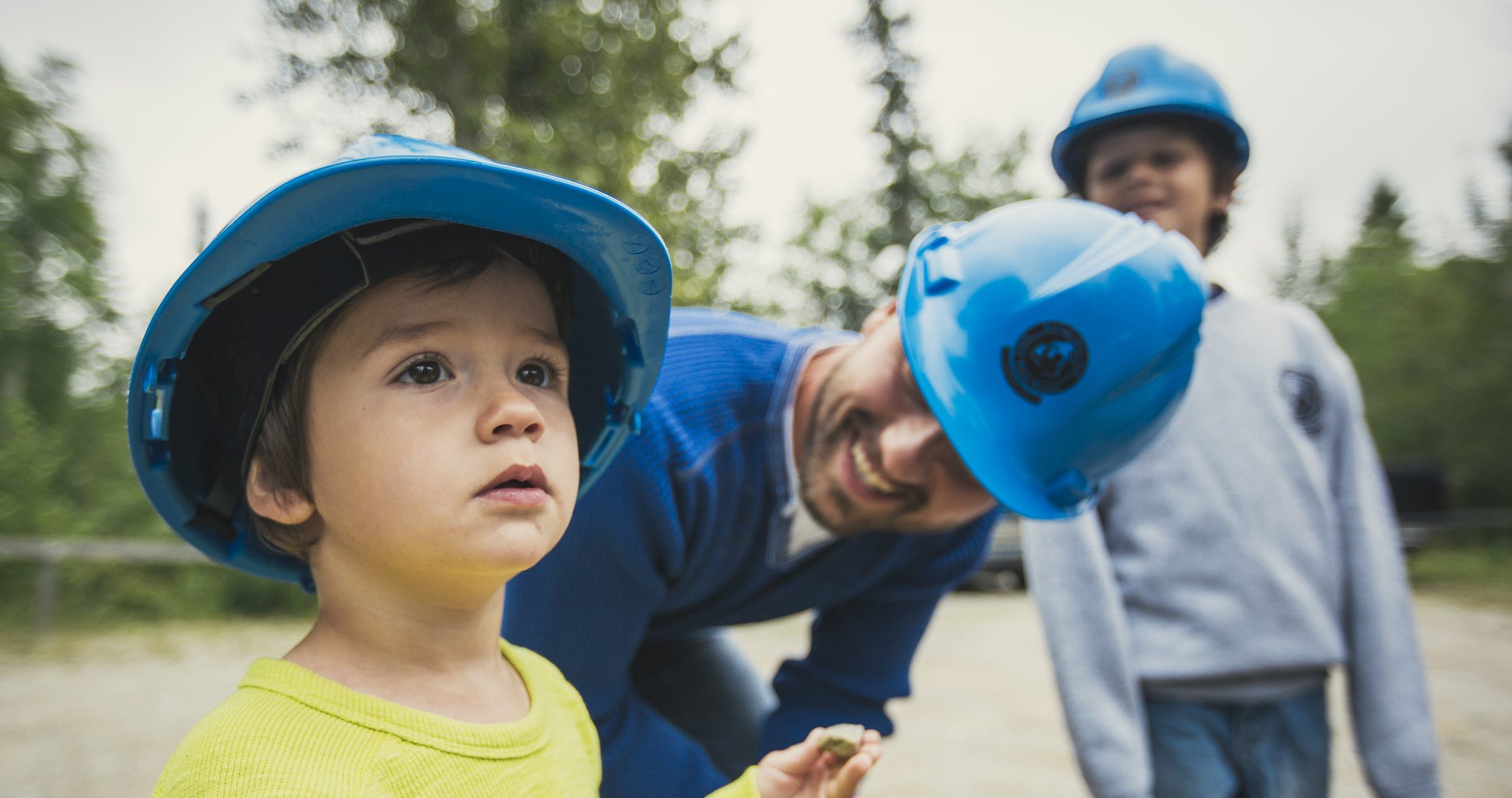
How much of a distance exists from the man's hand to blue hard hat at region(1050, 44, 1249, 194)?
170 centimetres

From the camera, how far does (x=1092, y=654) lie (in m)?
2.05

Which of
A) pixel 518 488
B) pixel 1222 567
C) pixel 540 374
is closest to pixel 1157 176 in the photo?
pixel 1222 567

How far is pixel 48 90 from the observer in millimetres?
16688

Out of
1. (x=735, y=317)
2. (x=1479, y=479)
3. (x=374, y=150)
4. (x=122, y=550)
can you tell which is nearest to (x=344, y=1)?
(x=122, y=550)

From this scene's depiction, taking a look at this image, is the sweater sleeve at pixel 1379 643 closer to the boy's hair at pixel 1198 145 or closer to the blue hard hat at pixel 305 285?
the boy's hair at pixel 1198 145

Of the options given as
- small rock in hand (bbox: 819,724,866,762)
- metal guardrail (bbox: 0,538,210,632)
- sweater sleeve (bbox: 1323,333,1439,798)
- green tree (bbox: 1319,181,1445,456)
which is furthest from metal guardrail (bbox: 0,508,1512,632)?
green tree (bbox: 1319,181,1445,456)

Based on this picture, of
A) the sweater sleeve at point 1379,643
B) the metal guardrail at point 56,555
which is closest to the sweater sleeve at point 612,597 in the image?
the sweater sleeve at point 1379,643

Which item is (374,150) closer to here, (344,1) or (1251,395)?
(1251,395)

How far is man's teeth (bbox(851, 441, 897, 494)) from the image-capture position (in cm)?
181

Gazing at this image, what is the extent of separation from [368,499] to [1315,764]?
2.16 m

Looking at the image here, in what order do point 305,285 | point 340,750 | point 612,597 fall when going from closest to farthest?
1. point 340,750
2. point 305,285
3. point 612,597

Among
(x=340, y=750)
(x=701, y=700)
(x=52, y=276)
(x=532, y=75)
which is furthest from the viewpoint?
(x=52, y=276)

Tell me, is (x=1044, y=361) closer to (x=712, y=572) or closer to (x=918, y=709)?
(x=712, y=572)

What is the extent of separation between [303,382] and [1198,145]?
6.97 feet
